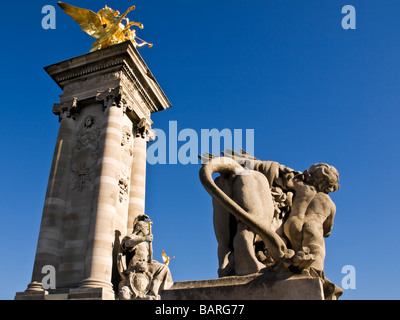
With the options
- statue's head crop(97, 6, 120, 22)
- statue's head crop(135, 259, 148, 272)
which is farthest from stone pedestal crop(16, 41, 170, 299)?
statue's head crop(97, 6, 120, 22)

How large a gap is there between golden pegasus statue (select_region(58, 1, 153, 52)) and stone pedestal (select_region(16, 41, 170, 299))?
1.63 metres

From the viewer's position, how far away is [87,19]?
1812 centimetres

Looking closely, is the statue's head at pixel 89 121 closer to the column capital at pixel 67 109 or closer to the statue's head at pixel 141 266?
the column capital at pixel 67 109

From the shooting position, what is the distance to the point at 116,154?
14.6m

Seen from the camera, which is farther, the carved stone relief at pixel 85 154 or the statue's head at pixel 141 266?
the carved stone relief at pixel 85 154

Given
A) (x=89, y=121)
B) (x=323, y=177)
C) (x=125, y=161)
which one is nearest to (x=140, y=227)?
(x=125, y=161)

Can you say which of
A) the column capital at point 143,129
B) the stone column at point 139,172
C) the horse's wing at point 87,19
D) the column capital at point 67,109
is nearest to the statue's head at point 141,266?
the stone column at point 139,172

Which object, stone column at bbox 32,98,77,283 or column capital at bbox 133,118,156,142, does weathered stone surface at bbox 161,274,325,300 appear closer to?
stone column at bbox 32,98,77,283

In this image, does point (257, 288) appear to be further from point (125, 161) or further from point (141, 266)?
point (125, 161)

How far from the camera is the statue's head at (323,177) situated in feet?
18.3

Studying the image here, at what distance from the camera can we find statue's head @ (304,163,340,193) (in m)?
5.57

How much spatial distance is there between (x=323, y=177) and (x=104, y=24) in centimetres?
Answer: 1496
